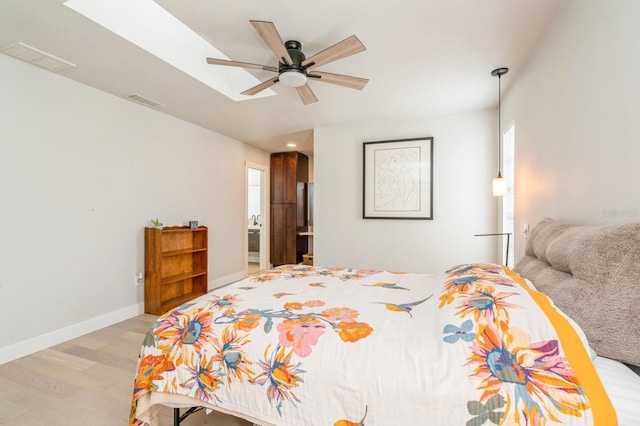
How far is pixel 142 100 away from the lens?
3.30 metres

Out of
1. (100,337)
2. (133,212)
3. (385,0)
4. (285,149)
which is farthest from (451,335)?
(285,149)

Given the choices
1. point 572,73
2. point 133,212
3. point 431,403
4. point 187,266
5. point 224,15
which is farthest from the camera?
point 187,266

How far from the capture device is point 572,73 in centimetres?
162

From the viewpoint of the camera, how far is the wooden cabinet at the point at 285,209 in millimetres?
5992

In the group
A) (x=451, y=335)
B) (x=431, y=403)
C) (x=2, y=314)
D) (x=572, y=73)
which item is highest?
(x=572, y=73)

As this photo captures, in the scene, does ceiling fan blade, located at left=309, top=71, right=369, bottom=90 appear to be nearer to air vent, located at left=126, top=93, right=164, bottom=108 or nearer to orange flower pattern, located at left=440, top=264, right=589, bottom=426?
orange flower pattern, located at left=440, top=264, right=589, bottom=426

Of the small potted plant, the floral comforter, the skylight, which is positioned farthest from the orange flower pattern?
the small potted plant

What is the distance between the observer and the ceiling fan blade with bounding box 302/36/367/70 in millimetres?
1841

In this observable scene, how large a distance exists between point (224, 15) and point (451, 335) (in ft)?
7.29

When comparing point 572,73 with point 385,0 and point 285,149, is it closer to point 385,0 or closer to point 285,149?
point 385,0

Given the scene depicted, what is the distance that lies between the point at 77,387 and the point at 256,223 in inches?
222

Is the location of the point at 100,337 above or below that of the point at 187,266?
below

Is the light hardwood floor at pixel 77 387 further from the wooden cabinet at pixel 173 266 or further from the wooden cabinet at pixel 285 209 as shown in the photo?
the wooden cabinet at pixel 285 209

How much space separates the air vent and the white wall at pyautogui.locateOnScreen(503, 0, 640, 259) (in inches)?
146
